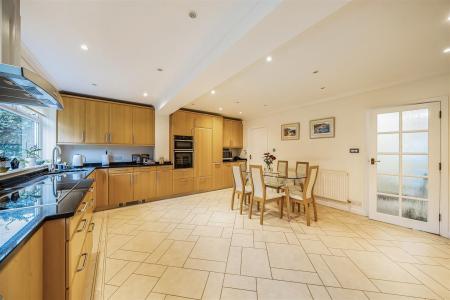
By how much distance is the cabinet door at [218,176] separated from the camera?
17.0 ft

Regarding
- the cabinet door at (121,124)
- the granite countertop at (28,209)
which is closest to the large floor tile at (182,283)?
the granite countertop at (28,209)

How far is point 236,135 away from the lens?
606 centimetres

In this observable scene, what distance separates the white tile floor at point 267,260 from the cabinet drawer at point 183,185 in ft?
4.52

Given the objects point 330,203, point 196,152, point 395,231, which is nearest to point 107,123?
point 196,152

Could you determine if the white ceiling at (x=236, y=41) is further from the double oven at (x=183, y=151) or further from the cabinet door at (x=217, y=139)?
the cabinet door at (x=217, y=139)

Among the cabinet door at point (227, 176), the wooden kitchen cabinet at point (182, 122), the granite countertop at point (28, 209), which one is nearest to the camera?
the granite countertop at point (28, 209)

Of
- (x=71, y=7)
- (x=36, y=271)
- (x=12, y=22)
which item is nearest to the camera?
(x=36, y=271)

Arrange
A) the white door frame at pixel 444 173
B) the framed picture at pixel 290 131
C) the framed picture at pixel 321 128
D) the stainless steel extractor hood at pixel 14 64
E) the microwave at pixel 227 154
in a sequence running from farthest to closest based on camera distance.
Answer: the microwave at pixel 227 154
the framed picture at pixel 290 131
the framed picture at pixel 321 128
the white door frame at pixel 444 173
the stainless steel extractor hood at pixel 14 64

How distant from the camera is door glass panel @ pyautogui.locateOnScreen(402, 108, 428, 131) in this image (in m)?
2.62

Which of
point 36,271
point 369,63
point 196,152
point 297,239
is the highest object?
point 369,63

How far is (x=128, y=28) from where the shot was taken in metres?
1.63

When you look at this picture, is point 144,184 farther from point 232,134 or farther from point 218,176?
point 232,134

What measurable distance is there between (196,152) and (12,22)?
376cm

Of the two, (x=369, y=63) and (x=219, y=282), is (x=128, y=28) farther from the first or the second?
(x=369, y=63)
